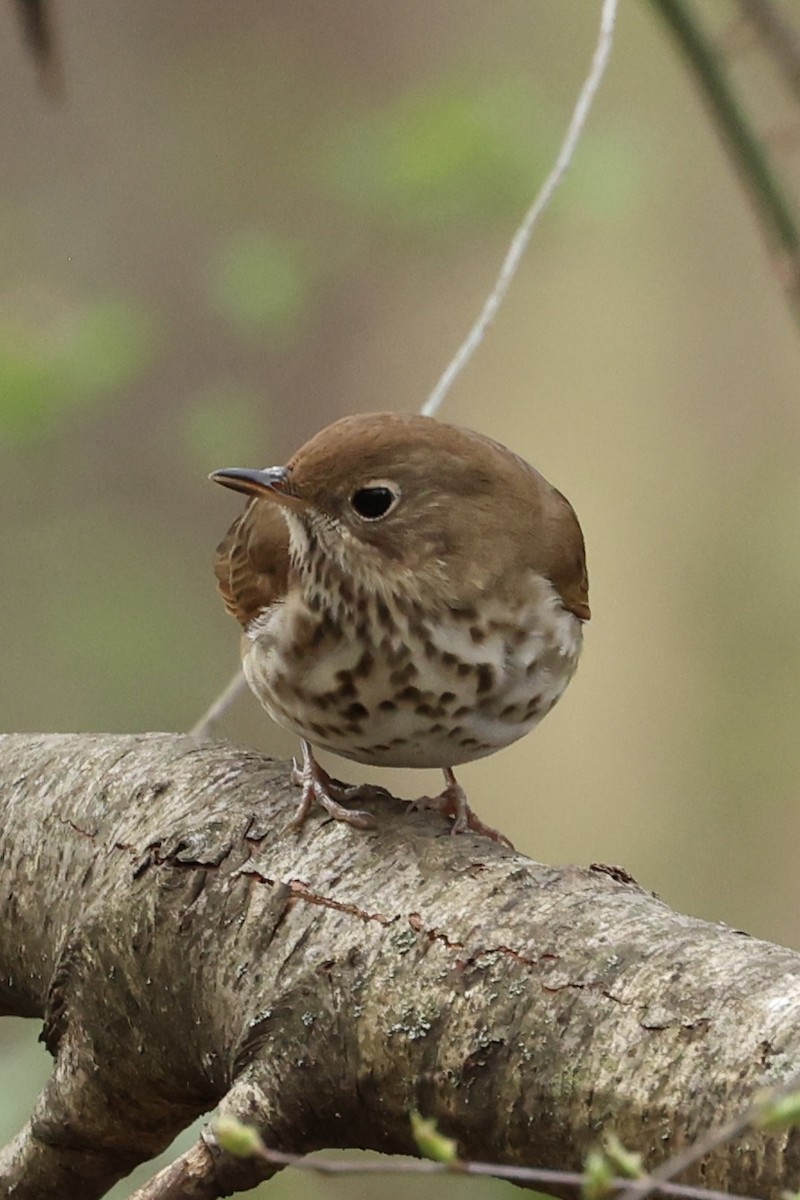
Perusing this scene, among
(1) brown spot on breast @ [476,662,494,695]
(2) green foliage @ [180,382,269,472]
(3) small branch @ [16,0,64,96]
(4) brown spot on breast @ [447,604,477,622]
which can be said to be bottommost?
(1) brown spot on breast @ [476,662,494,695]

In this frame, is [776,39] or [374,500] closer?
[776,39]

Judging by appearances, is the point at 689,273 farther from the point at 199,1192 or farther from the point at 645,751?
the point at 199,1192

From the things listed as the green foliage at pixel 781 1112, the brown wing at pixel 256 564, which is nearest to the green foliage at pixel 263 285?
the brown wing at pixel 256 564

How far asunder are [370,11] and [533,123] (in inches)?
120

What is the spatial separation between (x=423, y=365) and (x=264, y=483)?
14.4 feet

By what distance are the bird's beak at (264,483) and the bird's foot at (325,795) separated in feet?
1.28

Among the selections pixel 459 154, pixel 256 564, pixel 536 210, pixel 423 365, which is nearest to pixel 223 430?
pixel 459 154

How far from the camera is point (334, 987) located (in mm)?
1770

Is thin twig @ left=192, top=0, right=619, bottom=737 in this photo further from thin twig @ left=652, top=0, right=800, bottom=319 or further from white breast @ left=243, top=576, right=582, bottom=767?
thin twig @ left=652, top=0, right=800, bottom=319

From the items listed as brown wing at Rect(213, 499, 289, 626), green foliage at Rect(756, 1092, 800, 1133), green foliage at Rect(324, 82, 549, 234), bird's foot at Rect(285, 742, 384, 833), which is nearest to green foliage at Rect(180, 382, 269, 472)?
green foliage at Rect(324, 82, 549, 234)

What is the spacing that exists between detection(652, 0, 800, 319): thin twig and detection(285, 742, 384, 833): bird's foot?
0.84 m

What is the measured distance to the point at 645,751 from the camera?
7.23 m

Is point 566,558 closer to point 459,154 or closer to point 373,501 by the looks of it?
point 373,501

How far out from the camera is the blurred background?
521cm
